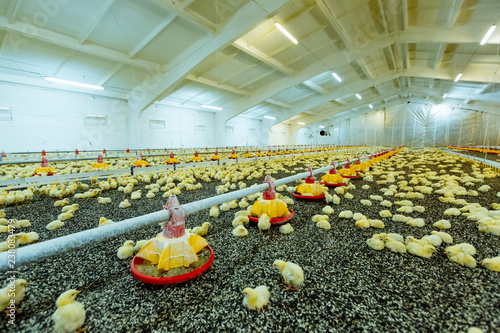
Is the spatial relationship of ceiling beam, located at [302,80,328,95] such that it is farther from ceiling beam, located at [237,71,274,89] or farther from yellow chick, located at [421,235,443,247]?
yellow chick, located at [421,235,443,247]

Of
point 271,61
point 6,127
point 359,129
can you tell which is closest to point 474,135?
point 359,129

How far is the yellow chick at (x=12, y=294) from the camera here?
83 centimetres

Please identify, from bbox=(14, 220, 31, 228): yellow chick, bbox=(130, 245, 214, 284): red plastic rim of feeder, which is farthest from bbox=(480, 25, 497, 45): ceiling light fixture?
bbox=(14, 220, 31, 228): yellow chick

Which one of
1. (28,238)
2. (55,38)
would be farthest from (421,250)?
(55,38)

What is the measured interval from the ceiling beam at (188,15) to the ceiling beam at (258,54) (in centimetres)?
113

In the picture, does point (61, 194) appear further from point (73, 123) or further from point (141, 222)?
point (73, 123)

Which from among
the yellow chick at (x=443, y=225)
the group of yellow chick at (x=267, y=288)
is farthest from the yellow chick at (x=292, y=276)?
the yellow chick at (x=443, y=225)

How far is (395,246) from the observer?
4.38 ft

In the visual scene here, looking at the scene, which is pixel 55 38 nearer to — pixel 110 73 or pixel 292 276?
pixel 110 73

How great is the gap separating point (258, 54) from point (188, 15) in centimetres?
359

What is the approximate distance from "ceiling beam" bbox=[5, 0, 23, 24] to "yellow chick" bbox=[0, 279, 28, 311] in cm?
779

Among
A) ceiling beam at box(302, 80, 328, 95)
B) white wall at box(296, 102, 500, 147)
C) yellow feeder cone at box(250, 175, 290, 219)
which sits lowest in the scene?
yellow feeder cone at box(250, 175, 290, 219)

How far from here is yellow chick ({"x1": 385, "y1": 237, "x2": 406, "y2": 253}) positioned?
132 cm

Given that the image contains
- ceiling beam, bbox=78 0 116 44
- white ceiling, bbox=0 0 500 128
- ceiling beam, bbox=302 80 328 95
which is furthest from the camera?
ceiling beam, bbox=302 80 328 95
